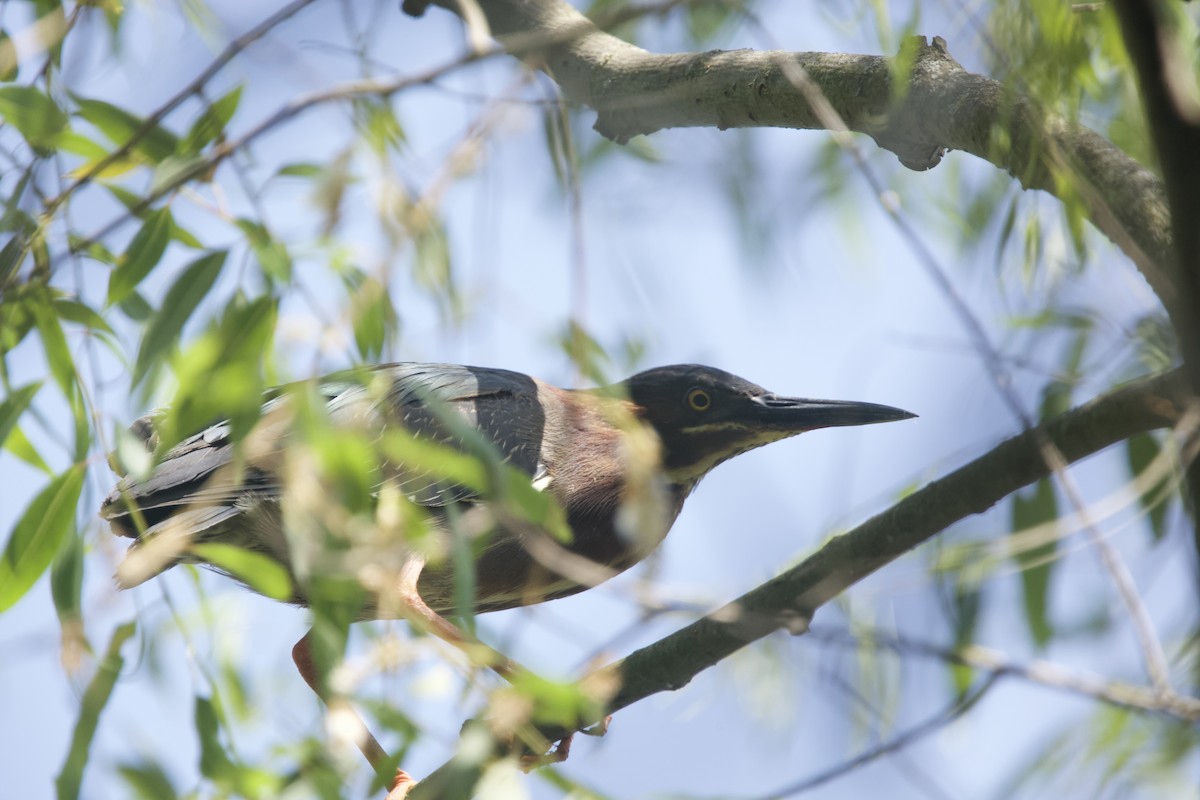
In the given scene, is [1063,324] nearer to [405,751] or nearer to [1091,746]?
[1091,746]

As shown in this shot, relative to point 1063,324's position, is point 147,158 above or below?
above

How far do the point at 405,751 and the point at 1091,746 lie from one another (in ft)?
3.72

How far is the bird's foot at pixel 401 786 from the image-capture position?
305 cm

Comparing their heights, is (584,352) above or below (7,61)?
below

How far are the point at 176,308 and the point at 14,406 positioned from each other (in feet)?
1.28

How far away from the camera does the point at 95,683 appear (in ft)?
7.29

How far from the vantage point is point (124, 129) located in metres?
2.69

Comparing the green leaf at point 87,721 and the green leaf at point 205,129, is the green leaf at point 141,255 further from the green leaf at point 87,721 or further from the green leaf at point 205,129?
the green leaf at point 87,721

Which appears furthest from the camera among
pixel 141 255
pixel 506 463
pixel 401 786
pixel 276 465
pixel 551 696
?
pixel 506 463

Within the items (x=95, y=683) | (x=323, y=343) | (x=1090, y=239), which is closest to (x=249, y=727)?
(x=95, y=683)

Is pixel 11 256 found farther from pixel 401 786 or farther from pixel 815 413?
pixel 815 413

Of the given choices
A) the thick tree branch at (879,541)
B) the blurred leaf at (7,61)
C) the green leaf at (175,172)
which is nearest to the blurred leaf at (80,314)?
the green leaf at (175,172)

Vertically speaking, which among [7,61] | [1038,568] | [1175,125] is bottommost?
[1038,568]

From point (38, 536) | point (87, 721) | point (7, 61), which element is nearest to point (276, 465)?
point (38, 536)
